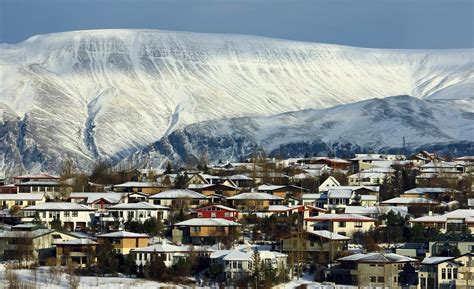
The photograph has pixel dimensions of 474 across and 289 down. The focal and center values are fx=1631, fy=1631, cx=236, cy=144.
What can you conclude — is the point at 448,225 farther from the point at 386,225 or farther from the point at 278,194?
the point at 278,194

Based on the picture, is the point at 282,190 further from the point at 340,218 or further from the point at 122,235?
the point at 122,235

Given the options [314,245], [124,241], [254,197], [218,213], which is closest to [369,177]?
[254,197]

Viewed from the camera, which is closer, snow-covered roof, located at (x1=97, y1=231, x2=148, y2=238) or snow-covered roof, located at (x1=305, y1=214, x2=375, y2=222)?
snow-covered roof, located at (x1=97, y1=231, x2=148, y2=238)

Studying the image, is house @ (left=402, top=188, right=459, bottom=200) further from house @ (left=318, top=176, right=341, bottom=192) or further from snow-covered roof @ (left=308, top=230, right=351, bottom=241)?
snow-covered roof @ (left=308, top=230, right=351, bottom=241)

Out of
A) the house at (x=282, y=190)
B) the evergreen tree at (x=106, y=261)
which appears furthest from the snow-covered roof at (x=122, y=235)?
the house at (x=282, y=190)

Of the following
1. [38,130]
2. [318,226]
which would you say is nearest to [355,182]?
[318,226]

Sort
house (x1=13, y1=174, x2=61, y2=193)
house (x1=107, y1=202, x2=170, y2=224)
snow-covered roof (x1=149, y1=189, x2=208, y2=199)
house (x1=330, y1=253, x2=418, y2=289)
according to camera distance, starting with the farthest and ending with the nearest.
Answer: house (x1=13, y1=174, x2=61, y2=193)
snow-covered roof (x1=149, y1=189, x2=208, y2=199)
house (x1=107, y1=202, x2=170, y2=224)
house (x1=330, y1=253, x2=418, y2=289)

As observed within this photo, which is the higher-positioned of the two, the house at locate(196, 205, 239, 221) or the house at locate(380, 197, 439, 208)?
the house at locate(380, 197, 439, 208)

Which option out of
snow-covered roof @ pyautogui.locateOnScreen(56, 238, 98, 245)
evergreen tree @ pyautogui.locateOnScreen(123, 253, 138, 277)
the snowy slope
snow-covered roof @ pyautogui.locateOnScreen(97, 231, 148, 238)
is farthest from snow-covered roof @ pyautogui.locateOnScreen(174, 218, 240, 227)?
the snowy slope
